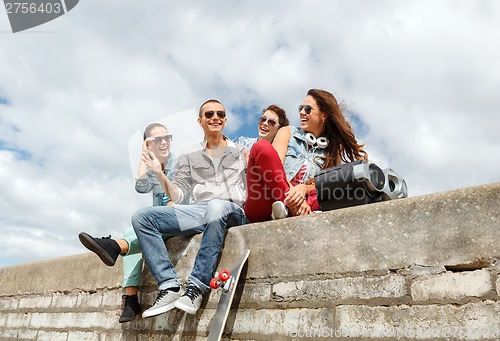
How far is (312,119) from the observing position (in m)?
3.75

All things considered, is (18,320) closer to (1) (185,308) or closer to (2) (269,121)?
(1) (185,308)

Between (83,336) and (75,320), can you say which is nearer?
(83,336)

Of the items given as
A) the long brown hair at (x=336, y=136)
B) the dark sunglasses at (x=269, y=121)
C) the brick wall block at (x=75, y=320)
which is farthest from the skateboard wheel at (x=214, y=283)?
the dark sunglasses at (x=269, y=121)

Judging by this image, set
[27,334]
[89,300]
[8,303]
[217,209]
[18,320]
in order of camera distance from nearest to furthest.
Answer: [217,209], [89,300], [27,334], [18,320], [8,303]

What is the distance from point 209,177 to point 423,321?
5.78 ft

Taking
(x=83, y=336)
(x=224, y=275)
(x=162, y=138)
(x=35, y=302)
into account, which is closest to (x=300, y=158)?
(x=224, y=275)

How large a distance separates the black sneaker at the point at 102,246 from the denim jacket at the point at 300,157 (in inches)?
51.1

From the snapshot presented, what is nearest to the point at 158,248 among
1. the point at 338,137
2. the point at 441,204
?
the point at 338,137

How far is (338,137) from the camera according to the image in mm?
3723

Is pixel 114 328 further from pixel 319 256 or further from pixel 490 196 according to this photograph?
pixel 490 196

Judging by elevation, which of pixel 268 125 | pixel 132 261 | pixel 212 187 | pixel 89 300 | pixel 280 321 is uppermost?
pixel 268 125

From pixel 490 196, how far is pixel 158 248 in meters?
2.06

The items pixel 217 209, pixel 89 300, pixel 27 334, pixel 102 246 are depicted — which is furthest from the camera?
pixel 27 334

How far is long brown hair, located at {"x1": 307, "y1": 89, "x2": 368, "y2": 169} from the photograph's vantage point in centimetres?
366
